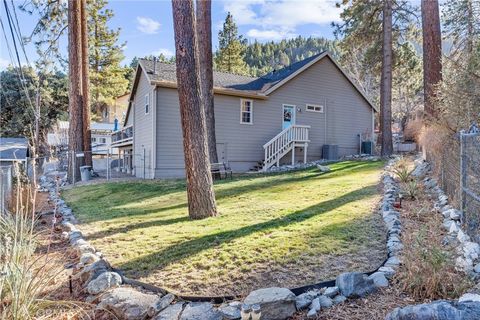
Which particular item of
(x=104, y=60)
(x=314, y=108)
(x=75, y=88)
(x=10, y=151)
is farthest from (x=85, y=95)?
(x=104, y=60)

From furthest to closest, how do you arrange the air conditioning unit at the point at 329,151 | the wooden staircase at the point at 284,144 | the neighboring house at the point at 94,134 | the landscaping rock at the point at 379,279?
the neighboring house at the point at 94,134, the air conditioning unit at the point at 329,151, the wooden staircase at the point at 284,144, the landscaping rock at the point at 379,279

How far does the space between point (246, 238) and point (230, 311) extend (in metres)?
1.70

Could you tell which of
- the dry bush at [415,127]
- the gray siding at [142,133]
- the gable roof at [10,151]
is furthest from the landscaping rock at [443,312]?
the gable roof at [10,151]

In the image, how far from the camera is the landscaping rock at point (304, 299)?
109 inches

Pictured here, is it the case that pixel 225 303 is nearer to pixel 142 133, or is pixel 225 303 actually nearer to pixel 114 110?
pixel 142 133

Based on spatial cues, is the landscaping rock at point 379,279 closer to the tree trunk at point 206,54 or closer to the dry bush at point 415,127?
the dry bush at point 415,127

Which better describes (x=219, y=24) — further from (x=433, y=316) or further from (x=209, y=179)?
(x=433, y=316)

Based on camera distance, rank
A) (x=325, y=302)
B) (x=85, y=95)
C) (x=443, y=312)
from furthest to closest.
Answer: (x=85, y=95) → (x=325, y=302) → (x=443, y=312)

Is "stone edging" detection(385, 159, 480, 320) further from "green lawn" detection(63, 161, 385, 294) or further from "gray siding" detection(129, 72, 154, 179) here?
"gray siding" detection(129, 72, 154, 179)

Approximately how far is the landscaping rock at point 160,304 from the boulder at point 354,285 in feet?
4.69

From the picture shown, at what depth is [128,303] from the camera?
2873 mm

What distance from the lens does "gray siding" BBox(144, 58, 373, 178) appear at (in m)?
13.2

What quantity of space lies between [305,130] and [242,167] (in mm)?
3276

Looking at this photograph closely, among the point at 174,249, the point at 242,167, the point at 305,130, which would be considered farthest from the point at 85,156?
the point at 174,249
